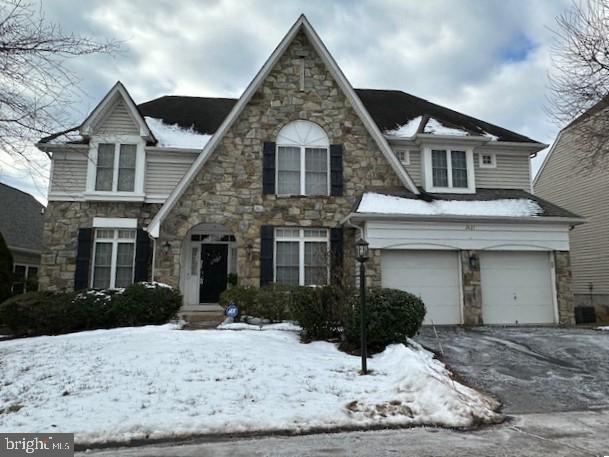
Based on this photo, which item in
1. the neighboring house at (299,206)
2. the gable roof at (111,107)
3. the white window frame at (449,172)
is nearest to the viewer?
the neighboring house at (299,206)

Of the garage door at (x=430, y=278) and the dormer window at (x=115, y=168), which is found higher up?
the dormer window at (x=115, y=168)

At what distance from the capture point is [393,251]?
39.7 feet

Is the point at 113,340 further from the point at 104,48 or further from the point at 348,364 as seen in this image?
the point at 104,48

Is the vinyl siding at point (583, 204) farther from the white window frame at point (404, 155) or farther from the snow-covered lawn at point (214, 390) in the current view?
the snow-covered lawn at point (214, 390)

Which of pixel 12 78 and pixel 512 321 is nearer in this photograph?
pixel 12 78

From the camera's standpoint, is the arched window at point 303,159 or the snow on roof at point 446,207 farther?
the arched window at point 303,159

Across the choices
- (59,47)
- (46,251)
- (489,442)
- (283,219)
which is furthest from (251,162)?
(489,442)

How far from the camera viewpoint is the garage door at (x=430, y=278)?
1202cm

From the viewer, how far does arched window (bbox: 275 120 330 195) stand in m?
13.1

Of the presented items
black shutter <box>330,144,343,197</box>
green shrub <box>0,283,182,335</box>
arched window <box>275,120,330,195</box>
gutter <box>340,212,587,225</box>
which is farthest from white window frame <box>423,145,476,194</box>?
green shrub <box>0,283,182,335</box>

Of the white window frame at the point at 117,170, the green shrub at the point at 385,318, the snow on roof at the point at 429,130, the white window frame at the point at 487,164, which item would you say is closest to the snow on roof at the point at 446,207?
→ the white window frame at the point at 487,164

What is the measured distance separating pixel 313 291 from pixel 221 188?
523cm

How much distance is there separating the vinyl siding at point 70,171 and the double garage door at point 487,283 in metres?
9.85

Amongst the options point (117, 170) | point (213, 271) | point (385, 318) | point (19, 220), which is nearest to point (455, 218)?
point (385, 318)
